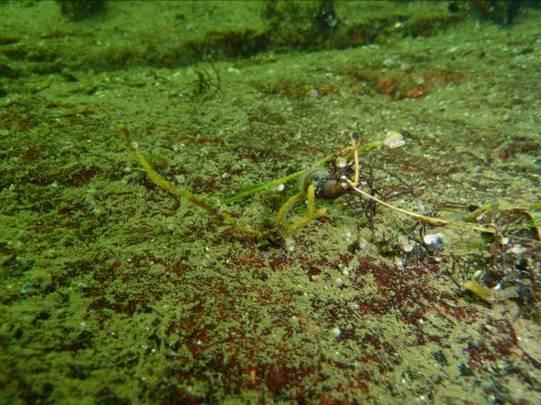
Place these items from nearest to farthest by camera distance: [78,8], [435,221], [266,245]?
[266,245], [435,221], [78,8]

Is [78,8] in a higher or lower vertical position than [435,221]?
higher

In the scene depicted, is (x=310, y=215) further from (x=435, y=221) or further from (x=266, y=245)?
(x=435, y=221)

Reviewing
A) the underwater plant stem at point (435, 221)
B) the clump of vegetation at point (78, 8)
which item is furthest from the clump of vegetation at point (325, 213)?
the clump of vegetation at point (78, 8)

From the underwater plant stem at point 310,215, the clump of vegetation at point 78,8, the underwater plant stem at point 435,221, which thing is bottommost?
the underwater plant stem at point 435,221

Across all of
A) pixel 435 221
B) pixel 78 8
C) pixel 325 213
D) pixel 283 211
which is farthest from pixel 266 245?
pixel 78 8

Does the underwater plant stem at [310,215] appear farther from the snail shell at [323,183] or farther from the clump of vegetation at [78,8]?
the clump of vegetation at [78,8]

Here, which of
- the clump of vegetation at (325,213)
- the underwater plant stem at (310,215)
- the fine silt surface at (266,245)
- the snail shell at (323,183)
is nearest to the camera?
the fine silt surface at (266,245)

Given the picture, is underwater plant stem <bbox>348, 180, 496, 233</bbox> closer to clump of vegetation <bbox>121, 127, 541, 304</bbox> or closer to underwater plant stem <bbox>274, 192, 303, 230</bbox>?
clump of vegetation <bbox>121, 127, 541, 304</bbox>

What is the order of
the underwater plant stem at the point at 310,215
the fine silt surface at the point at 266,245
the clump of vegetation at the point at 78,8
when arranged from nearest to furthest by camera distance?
the fine silt surface at the point at 266,245
the underwater plant stem at the point at 310,215
the clump of vegetation at the point at 78,8

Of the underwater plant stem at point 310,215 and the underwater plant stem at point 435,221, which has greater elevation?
the underwater plant stem at point 310,215

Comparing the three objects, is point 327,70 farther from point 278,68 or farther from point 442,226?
point 442,226

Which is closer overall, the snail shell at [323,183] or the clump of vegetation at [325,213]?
the clump of vegetation at [325,213]
